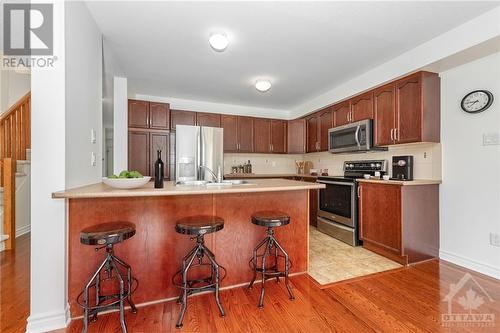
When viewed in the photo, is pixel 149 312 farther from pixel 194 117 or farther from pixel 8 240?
pixel 194 117

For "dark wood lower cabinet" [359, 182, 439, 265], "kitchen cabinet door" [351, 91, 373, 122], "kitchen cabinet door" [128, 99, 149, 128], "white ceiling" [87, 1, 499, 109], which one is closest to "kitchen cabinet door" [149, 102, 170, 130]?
"kitchen cabinet door" [128, 99, 149, 128]

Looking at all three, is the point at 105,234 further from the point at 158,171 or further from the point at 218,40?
the point at 218,40

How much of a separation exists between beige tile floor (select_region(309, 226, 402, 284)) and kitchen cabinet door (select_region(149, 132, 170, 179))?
109 inches

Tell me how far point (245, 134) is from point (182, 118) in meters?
1.33

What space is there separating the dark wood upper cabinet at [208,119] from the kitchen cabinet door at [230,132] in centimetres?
11

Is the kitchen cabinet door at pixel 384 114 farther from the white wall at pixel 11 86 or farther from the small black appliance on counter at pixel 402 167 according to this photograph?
the white wall at pixel 11 86

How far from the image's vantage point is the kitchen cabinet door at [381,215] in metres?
2.66

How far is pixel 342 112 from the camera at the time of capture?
12.5ft

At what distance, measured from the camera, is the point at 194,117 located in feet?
14.7

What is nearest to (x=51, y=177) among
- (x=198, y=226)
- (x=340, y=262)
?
(x=198, y=226)

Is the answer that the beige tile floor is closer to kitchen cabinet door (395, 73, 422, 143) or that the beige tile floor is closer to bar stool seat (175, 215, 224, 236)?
bar stool seat (175, 215, 224, 236)

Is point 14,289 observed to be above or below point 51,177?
below

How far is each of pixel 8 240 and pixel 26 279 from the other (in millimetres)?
1248

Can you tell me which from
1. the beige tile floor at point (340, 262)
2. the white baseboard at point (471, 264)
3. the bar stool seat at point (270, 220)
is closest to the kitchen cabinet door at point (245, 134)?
the beige tile floor at point (340, 262)
